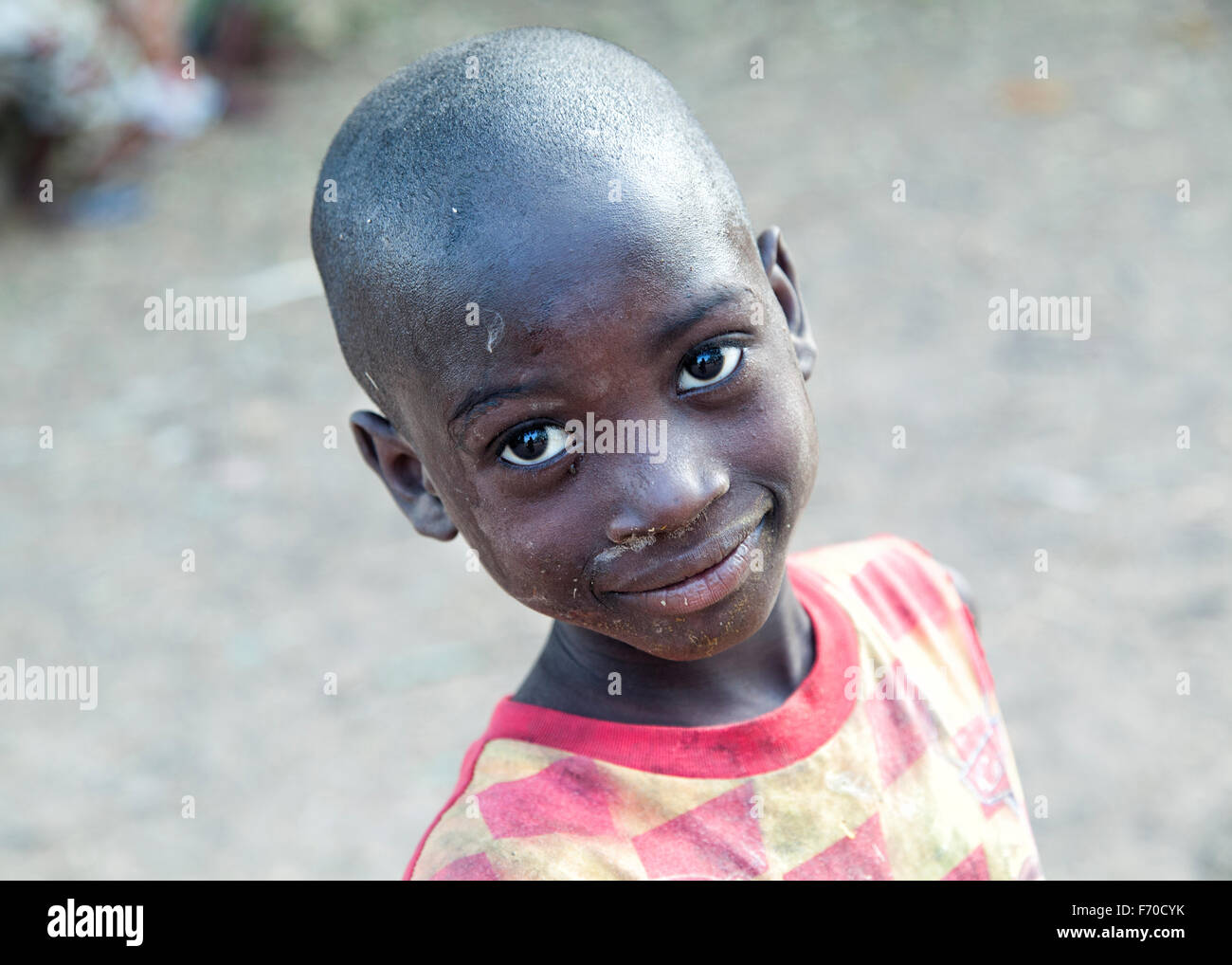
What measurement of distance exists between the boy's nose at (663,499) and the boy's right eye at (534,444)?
9cm

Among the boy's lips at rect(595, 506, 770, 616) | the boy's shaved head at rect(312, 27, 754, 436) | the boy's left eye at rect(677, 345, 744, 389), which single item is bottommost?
the boy's lips at rect(595, 506, 770, 616)

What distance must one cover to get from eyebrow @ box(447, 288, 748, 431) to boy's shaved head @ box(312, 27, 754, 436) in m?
0.05

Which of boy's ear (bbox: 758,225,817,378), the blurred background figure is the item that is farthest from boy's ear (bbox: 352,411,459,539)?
the blurred background figure

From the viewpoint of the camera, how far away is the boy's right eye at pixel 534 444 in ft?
4.52

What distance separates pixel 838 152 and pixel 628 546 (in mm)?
5156

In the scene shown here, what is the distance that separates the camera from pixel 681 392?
1.38m

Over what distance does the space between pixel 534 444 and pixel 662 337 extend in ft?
0.57

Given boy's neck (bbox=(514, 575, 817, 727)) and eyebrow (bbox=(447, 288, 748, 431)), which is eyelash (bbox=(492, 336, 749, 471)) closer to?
eyebrow (bbox=(447, 288, 748, 431))

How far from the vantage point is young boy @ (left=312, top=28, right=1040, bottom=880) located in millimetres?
1344

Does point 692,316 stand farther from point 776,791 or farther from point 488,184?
point 776,791

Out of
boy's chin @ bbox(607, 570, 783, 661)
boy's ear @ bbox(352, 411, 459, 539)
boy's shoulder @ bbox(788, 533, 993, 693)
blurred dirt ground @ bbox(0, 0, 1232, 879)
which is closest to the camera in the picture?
boy's chin @ bbox(607, 570, 783, 661)

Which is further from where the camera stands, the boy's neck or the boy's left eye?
the boy's neck
